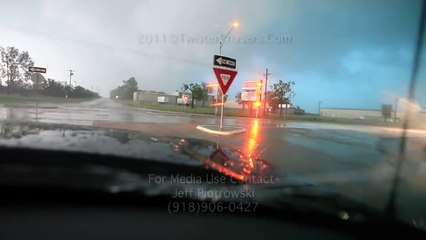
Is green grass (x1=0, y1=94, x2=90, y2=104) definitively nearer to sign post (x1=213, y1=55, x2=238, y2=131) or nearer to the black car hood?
the black car hood

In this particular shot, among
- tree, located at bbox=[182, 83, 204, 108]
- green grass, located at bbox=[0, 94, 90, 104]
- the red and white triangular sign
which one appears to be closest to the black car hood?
green grass, located at bbox=[0, 94, 90, 104]

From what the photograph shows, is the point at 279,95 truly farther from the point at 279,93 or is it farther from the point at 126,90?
the point at 126,90

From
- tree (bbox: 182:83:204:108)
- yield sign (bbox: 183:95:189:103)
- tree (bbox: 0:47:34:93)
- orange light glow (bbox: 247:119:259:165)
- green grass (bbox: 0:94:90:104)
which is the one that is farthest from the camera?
yield sign (bbox: 183:95:189:103)

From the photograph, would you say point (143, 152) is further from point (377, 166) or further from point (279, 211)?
point (377, 166)

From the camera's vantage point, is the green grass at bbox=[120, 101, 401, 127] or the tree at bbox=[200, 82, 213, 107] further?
the tree at bbox=[200, 82, 213, 107]

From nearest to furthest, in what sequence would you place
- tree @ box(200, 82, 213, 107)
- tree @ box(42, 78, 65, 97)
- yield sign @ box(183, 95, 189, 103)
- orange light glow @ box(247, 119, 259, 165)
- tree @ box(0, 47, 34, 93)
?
tree @ box(0, 47, 34, 93)
tree @ box(42, 78, 65, 97)
orange light glow @ box(247, 119, 259, 165)
yield sign @ box(183, 95, 189, 103)
tree @ box(200, 82, 213, 107)

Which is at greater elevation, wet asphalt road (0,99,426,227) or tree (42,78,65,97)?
tree (42,78,65,97)

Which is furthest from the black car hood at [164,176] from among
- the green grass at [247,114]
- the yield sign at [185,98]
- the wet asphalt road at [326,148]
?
the yield sign at [185,98]

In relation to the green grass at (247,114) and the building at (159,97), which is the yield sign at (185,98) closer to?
the building at (159,97)
